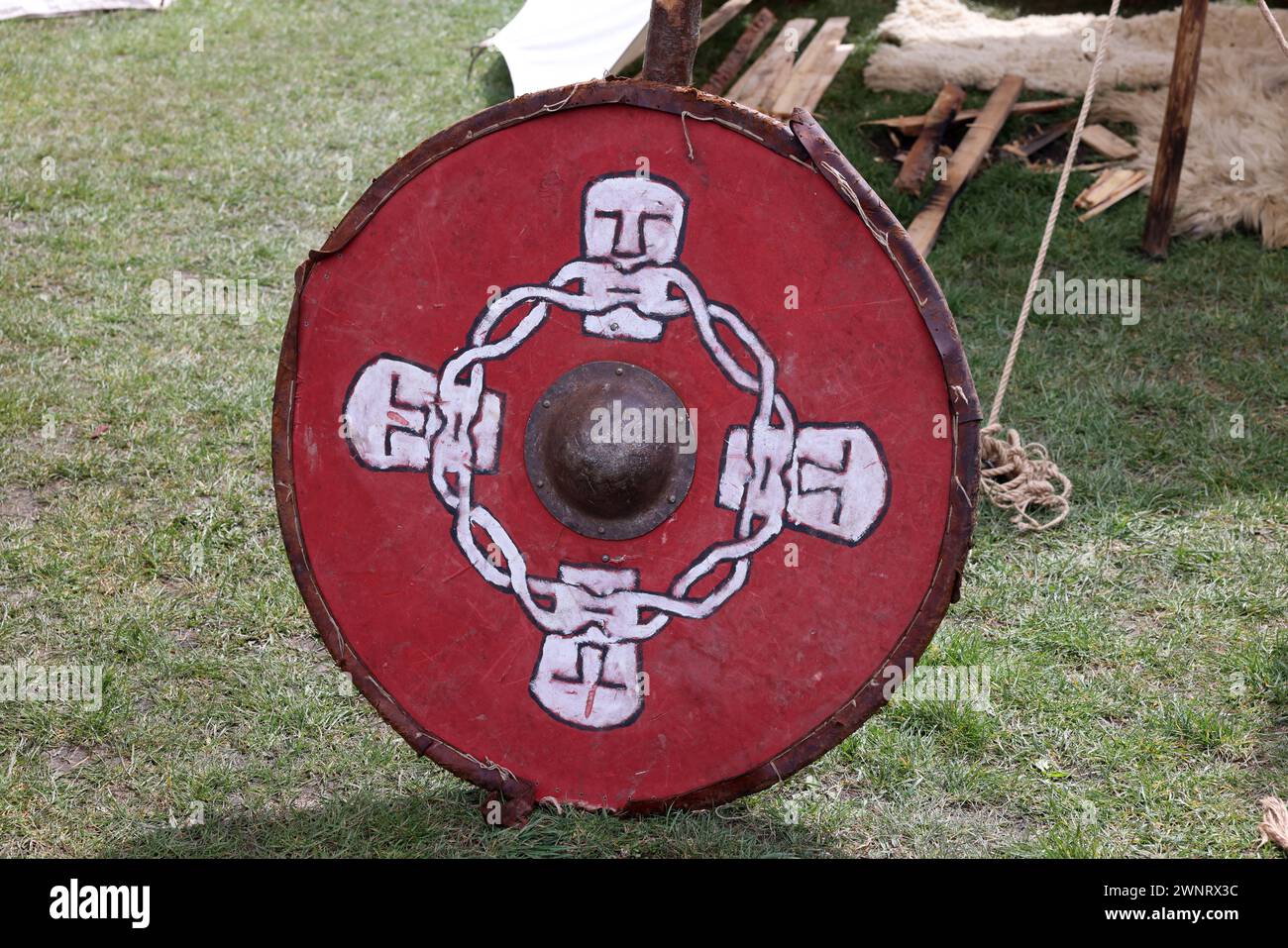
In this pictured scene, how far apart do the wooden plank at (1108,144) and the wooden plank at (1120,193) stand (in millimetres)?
232

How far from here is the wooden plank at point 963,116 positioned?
237 inches

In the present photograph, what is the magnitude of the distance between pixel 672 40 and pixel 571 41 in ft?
14.5

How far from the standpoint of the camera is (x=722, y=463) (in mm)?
2213

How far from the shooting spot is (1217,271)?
16.0ft

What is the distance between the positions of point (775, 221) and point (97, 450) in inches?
98.5

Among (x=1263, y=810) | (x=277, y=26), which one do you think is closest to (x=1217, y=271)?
(x=1263, y=810)

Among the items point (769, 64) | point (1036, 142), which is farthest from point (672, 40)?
point (769, 64)

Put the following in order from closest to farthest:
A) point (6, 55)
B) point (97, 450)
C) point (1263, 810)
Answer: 1. point (1263, 810)
2. point (97, 450)
3. point (6, 55)

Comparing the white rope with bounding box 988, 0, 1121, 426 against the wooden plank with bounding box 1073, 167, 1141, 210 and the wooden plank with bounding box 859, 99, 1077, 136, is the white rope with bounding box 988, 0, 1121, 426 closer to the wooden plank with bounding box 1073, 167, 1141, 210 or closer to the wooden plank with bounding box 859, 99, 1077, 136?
the wooden plank with bounding box 1073, 167, 1141, 210

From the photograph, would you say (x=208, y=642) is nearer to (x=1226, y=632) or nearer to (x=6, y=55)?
(x=1226, y=632)

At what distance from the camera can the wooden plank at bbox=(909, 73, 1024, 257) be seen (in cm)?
507

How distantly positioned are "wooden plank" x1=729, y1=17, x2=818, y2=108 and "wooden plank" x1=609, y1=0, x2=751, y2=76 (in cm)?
33

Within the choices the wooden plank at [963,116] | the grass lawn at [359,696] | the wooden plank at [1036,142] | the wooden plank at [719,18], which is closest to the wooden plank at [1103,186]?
the grass lawn at [359,696]
